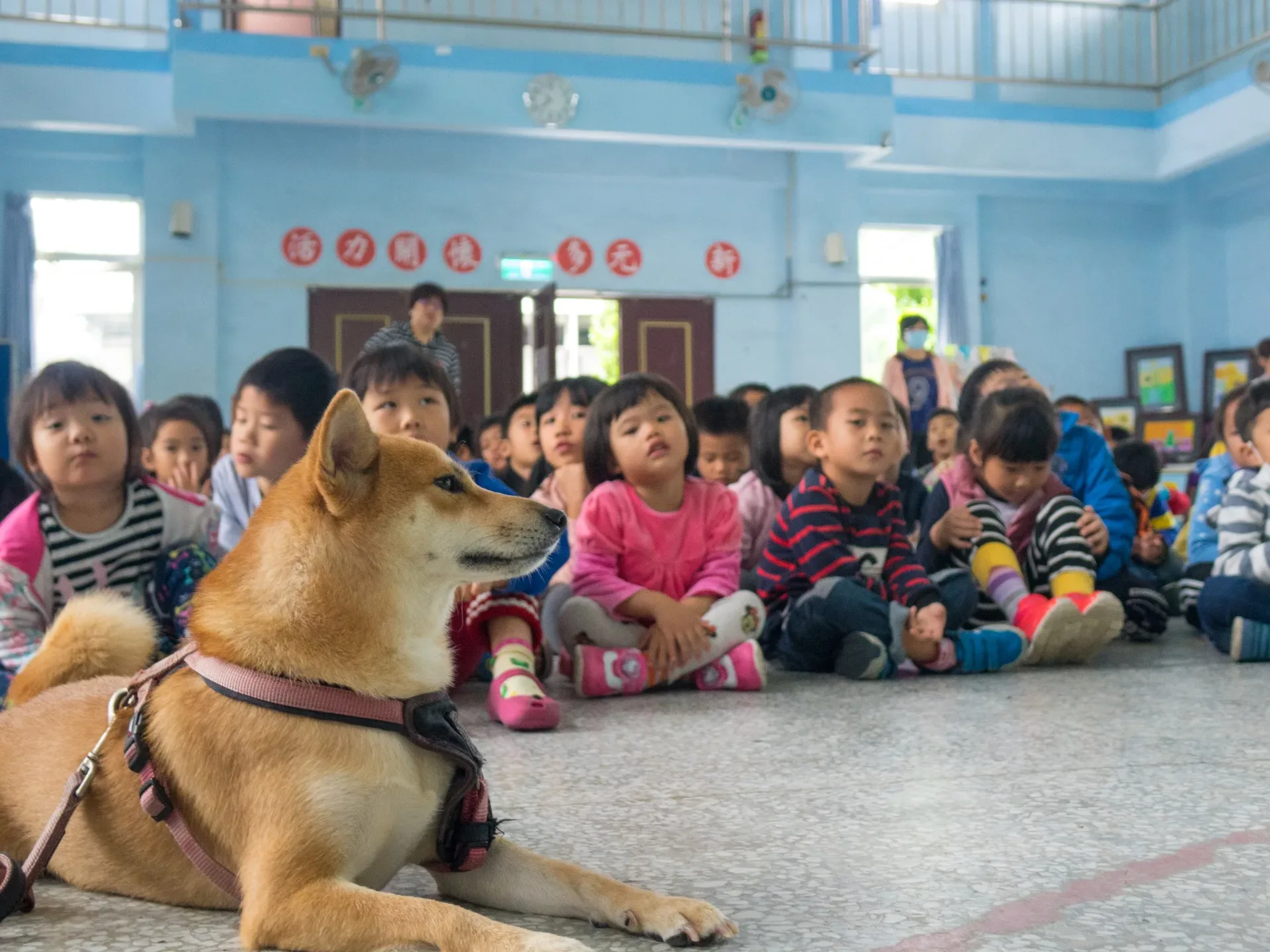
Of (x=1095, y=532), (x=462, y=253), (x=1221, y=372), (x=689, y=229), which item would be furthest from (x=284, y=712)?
(x=1221, y=372)

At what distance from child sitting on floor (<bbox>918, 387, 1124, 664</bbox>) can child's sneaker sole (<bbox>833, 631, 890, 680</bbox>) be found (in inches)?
18.4

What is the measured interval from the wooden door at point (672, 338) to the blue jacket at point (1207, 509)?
21.6ft

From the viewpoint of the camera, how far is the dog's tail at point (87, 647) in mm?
1698

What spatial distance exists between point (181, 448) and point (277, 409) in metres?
1.73

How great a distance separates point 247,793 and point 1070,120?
1145 centimetres

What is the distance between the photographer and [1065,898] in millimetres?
1340

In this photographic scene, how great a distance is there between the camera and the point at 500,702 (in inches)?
101

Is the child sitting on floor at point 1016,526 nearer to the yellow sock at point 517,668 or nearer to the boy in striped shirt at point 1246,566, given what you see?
the boy in striped shirt at point 1246,566

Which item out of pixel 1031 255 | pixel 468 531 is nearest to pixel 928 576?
pixel 468 531

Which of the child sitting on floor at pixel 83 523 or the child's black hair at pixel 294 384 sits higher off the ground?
the child's black hair at pixel 294 384

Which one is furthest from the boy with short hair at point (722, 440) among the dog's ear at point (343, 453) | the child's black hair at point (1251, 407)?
the dog's ear at point (343, 453)

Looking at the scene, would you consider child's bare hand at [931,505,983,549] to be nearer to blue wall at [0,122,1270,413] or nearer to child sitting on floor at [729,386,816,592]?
child sitting on floor at [729,386,816,592]

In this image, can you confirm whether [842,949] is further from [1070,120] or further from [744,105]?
[1070,120]

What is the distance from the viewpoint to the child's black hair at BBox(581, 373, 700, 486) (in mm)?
3363
